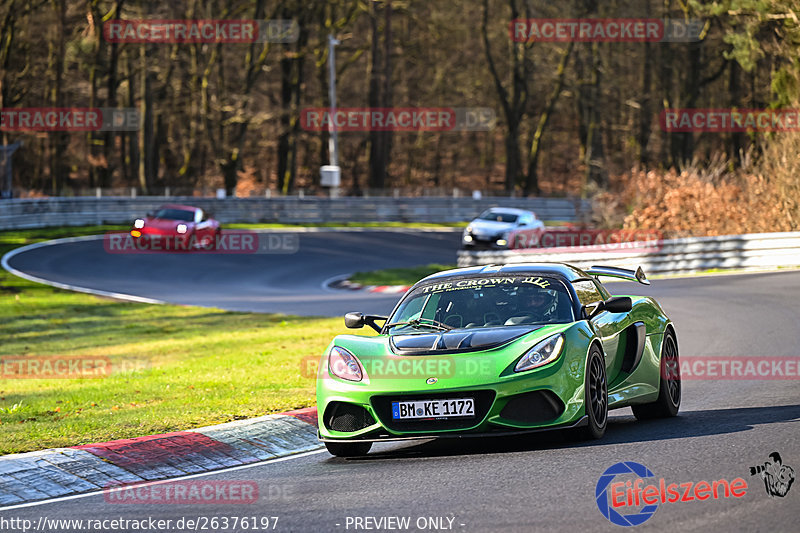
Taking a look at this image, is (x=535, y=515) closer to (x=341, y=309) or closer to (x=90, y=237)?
(x=341, y=309)

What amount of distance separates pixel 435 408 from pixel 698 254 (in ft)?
69.7

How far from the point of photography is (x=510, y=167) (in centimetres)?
7012

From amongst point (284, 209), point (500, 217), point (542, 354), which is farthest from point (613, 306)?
point (284, 209)

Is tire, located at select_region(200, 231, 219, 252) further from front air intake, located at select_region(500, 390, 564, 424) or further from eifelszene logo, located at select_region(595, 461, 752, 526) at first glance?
eifelszene logo, located at select_region(595, 461, 752, 526)

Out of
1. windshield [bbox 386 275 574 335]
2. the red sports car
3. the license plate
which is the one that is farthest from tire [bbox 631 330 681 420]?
the red sports car

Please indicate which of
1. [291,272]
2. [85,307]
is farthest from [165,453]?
[291,272]

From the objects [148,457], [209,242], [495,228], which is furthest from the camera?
[209,242]

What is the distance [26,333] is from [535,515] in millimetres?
17608

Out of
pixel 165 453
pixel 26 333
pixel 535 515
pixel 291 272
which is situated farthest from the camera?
pixel 291 272

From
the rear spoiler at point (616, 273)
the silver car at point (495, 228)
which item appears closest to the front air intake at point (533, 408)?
the rear spoiler at point (616, 273)

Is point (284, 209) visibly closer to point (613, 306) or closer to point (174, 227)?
point (174, 227)

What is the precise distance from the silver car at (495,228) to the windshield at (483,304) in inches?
1041

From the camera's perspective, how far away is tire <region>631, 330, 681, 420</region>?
9.66 m

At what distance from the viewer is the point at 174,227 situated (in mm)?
36875
